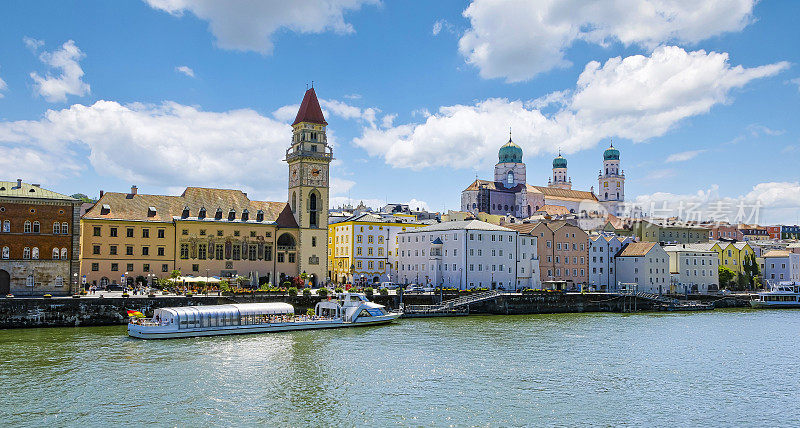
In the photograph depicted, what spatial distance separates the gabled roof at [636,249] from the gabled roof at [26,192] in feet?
305

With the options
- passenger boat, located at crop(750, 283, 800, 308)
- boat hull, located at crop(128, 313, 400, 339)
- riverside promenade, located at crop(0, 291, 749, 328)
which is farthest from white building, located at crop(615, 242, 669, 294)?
boat hull, located at crop(128, 313, 400, 339)

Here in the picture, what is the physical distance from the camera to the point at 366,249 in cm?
11506

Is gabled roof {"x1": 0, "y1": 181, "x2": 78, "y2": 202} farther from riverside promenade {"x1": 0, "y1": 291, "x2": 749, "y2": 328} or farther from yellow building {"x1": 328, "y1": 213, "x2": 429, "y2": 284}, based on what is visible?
yellow building {"x1": 328, "y1": 213, "x2": 429, "y2": 284}

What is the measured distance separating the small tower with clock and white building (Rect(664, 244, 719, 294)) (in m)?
67.5

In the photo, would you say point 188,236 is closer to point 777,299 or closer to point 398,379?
point 398,379

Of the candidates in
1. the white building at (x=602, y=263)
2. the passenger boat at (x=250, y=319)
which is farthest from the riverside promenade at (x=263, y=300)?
the white building at (x=602, y=263)

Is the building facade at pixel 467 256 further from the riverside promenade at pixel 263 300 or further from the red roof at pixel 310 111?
the red roof at pixel 310 111

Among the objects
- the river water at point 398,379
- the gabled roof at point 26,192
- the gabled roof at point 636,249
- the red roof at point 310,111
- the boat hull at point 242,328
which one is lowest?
the river water at point 398,379

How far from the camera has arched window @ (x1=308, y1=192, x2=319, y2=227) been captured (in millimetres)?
104000

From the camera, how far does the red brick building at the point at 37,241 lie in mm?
69875

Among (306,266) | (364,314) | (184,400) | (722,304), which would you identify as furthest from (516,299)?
(184,400)

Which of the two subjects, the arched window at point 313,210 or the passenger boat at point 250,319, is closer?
the passenger boat at point 250,319

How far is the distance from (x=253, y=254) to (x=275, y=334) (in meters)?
38.5

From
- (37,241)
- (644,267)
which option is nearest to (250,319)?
(37,241)
